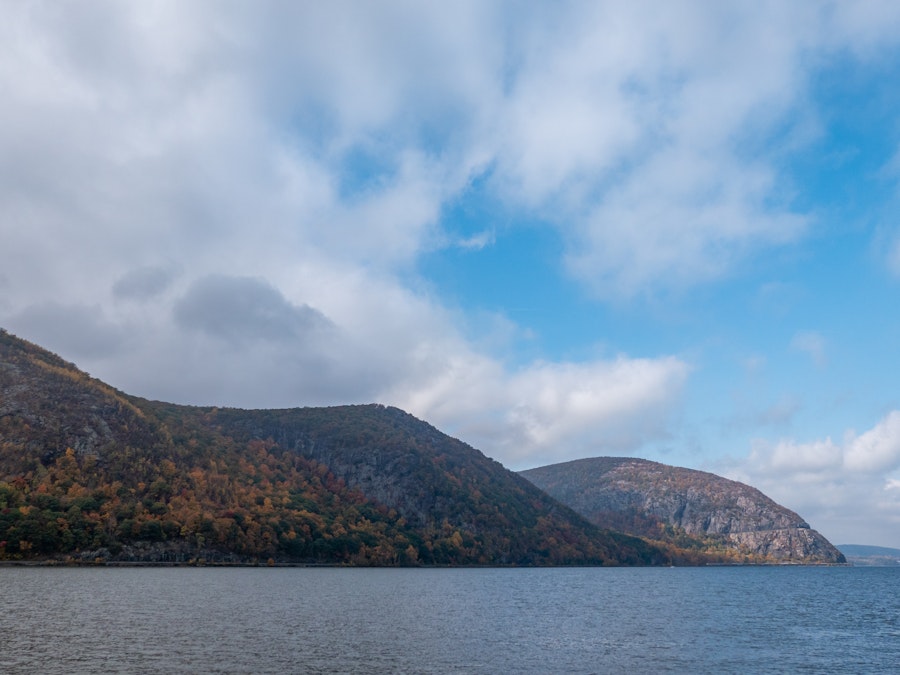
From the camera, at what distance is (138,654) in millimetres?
58469

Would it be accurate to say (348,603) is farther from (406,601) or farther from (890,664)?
(890,664)

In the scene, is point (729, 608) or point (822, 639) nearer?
point (822, 639)

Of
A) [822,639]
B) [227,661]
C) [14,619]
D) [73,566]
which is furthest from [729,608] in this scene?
[73,566]

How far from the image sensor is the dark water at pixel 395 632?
59.3m

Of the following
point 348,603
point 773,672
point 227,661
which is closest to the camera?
point 227,661

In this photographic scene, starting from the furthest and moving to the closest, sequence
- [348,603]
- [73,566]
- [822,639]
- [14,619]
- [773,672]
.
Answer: [73,566] < [348,603] < [822,639] < [14,619] < [773,672]

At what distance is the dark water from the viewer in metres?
59.3

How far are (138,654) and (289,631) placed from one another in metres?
21.0

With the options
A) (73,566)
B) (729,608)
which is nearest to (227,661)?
(729,608)

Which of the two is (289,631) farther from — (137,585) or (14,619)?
(137,585)

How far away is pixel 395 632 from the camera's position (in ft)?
263

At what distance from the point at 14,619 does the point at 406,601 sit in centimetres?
6665

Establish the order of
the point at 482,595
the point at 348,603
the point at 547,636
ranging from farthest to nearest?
the point at 482,595 < the point at 348,603 < the point at 547,636

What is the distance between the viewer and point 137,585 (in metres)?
128
